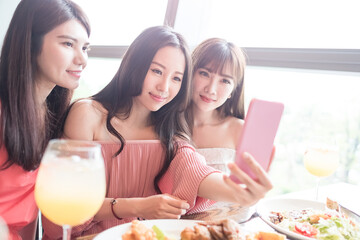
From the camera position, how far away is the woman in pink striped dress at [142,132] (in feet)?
4.66

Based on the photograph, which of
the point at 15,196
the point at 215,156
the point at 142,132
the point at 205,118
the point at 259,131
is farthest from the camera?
the point at 205,118

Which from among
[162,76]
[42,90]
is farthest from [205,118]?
[42,90]

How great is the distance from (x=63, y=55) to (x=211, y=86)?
2.44 feet

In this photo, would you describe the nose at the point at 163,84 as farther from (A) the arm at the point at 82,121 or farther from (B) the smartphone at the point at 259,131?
(B) the smartphone at the point at 259,131

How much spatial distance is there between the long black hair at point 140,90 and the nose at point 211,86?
11 cm

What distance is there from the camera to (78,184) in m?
0.80

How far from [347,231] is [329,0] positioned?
160 cm

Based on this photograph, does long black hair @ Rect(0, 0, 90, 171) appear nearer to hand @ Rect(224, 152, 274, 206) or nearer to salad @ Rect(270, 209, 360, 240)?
hand @ Rect(224, 152, 274, 206)

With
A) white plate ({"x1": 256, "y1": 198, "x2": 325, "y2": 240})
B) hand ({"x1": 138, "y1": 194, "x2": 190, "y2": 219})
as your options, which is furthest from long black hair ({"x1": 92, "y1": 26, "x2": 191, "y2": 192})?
white plate ({"x1": 256, "y1": 198, "x2": 325, "y2": 240})

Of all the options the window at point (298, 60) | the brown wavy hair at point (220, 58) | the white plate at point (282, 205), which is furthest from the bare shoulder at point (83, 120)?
the window at point (298, 60)

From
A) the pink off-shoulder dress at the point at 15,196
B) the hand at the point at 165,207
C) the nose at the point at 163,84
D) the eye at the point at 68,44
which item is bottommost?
the pink off-shoulder dress at the point at 15,196

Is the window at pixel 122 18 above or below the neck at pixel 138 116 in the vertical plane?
above

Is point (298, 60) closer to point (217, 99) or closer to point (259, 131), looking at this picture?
point (217, 99)

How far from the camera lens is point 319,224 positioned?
49.1 inches
